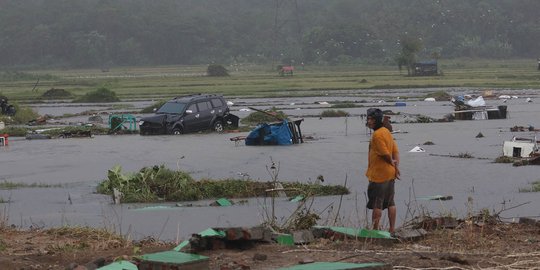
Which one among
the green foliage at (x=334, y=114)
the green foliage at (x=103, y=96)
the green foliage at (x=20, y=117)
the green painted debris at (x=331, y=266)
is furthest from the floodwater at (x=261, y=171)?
the green foliage at (x=103, y=96)

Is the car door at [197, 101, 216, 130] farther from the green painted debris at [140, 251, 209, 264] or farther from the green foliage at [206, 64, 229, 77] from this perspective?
the green foliage at [206, 64, 229, 77]

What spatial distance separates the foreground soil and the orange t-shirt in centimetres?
118

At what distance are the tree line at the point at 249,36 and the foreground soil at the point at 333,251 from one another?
130304mm

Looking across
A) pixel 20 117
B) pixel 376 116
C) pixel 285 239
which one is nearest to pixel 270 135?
pixel 376 116

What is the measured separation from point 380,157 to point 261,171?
37.6 feet

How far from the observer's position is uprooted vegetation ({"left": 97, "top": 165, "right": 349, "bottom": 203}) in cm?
1997

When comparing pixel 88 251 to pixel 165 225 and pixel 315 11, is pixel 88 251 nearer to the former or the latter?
pixel 165 225

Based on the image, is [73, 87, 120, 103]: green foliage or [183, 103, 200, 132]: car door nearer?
[183, 103, 200, 132]: car door

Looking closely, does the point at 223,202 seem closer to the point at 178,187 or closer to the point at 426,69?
the point at 178,187

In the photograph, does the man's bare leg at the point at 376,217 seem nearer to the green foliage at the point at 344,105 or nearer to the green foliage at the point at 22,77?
the green foliage at the point at 344,105

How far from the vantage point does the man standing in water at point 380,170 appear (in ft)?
44.5

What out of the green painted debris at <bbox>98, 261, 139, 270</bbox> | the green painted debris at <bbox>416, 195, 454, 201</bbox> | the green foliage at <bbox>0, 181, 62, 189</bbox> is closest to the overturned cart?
the green foliage at <bbox>0, 181, 62, 189</bbox>

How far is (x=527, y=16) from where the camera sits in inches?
6329

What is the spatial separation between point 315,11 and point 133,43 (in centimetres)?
4488
